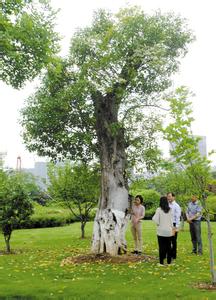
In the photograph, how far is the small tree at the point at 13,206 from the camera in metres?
18.1

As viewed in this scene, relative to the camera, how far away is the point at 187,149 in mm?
10484

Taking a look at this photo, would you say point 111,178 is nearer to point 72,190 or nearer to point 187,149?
point 187,149

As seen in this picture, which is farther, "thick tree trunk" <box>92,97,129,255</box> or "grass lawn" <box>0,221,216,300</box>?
"thick tree trunk" <box>92,97,129,255</box>

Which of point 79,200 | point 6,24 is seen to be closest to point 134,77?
point 6,24

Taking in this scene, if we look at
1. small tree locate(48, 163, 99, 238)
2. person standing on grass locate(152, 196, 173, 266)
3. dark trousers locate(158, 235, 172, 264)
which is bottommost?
dark trousers locate(158, 235, 172, 264)

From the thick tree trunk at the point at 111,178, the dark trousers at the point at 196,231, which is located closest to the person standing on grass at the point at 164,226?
the thick tree trunk at the point at 111,178

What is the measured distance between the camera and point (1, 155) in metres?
37.4

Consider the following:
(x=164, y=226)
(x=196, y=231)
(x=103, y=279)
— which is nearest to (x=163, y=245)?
(x=164, y=226)

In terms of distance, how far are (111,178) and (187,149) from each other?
6091 millimetres

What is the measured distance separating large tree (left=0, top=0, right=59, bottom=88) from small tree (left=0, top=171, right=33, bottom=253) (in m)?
6.82

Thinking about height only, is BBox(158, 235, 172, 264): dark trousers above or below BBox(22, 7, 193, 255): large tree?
below

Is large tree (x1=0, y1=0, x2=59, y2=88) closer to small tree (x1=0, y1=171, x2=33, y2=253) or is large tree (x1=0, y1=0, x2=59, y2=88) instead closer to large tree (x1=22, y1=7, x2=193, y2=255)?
large tree (x1=22, y1=7, x2=193, y2=255)

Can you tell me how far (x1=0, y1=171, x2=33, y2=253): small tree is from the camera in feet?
59.5

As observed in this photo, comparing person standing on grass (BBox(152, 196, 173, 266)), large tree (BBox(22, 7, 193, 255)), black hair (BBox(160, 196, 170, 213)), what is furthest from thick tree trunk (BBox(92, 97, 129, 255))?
black hair (BBox(160, 196, 170, 213))
